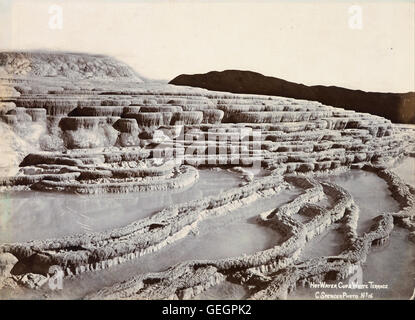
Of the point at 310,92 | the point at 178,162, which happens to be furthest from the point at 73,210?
the point at 310,92

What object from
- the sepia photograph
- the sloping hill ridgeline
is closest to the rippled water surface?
the sepia photograph

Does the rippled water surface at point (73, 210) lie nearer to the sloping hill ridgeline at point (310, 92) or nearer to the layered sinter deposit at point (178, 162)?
the layered sinter deposit at point (178, 162)

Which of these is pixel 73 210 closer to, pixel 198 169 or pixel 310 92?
pixel 198 169

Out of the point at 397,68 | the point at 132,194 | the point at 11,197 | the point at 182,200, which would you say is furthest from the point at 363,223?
the point at 11,197

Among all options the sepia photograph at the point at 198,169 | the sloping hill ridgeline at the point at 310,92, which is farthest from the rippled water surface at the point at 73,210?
the sloping hill ridgeline at the point at 310,92
